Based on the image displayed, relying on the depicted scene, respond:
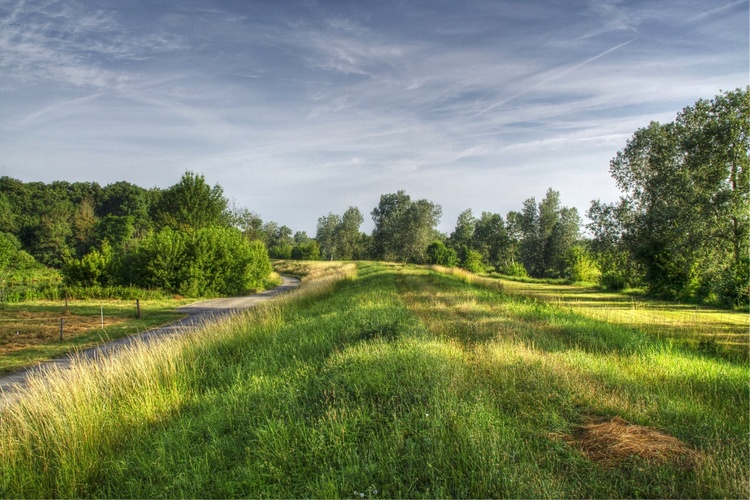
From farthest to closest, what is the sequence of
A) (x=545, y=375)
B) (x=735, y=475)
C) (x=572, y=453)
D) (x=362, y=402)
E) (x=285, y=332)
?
(x=285, y=332)
(x=545, y=375)
(x=362, y=402)
(x=572, y=453)
(x=735, y=475)

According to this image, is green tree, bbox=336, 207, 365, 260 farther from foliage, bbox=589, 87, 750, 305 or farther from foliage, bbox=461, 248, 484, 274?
foliage, bbox=589, 87, 750, 305

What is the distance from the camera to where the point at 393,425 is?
167 inches

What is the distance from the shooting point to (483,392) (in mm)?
4926

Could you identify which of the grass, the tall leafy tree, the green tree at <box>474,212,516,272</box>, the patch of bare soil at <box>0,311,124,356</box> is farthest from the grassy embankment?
the green tree at <box>474,212,516,272</box>

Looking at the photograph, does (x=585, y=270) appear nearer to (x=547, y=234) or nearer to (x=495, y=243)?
(x=547, y=234)

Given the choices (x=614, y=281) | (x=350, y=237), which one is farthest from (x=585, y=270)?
(x=350, y=237)

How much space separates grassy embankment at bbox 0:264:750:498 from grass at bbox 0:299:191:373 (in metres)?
6.75

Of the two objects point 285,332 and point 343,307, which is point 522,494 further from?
point 343,307

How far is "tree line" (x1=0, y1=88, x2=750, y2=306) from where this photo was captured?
16.5 m

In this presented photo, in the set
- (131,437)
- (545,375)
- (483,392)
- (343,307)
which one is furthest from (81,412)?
(343,307)

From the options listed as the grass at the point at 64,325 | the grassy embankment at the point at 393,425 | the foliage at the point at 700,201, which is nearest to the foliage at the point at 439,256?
the foliage at the point at 700,201

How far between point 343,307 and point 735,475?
441 inches

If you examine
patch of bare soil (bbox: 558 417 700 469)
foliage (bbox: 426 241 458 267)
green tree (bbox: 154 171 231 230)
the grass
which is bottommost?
the grass

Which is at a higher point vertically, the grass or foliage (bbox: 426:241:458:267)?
foliage (bbox: 426:241:458:267)
